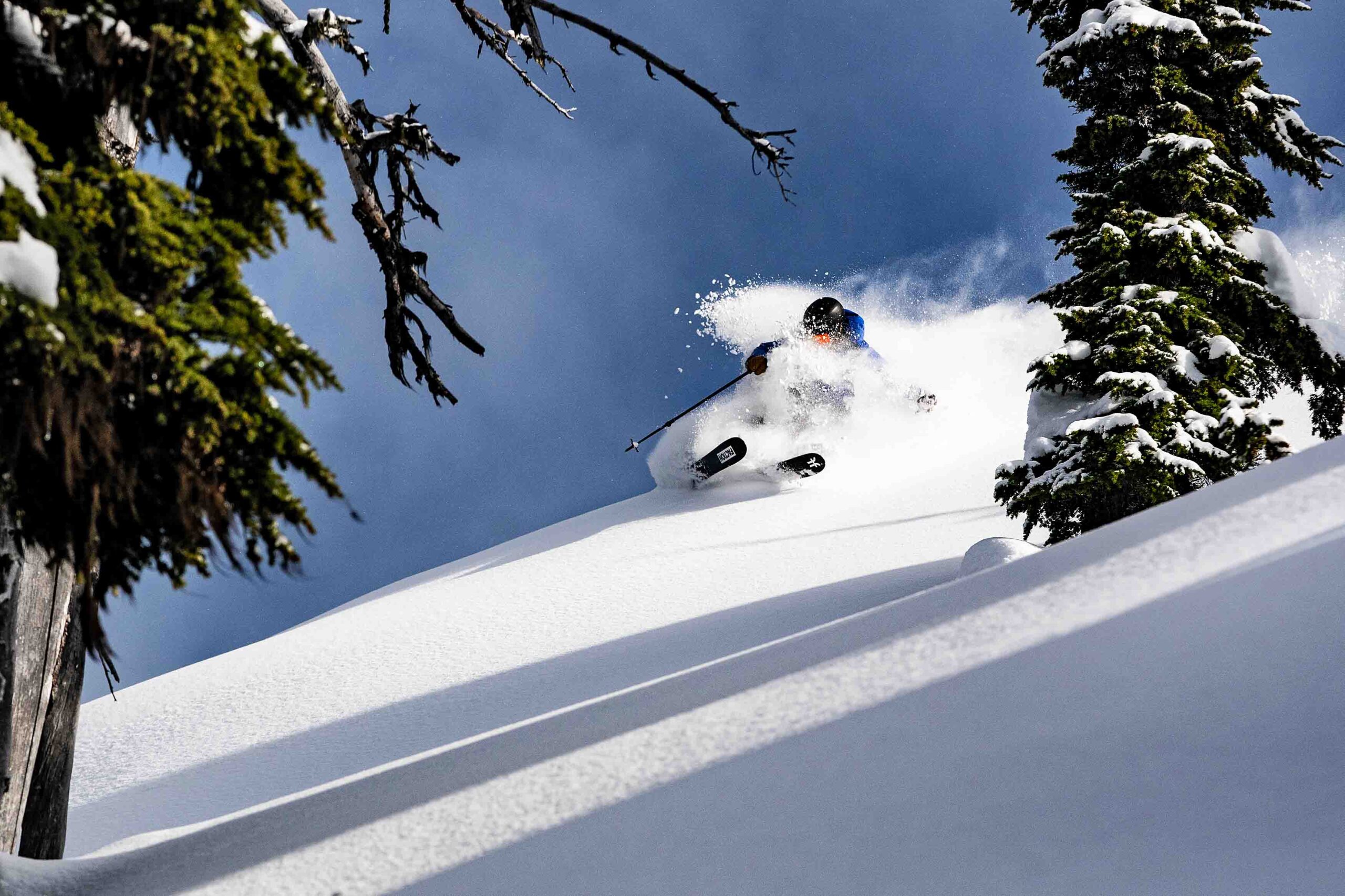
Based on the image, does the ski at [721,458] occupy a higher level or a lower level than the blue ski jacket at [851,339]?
lower

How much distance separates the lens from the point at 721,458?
1327 cm

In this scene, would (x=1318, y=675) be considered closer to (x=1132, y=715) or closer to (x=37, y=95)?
(x=1132, y=715)

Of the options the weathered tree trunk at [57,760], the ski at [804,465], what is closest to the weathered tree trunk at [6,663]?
the weathered tree trunk at [57,760]

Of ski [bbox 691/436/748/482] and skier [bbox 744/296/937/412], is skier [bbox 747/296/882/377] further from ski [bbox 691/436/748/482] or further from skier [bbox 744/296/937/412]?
ski [bbox 691/436/748/482]

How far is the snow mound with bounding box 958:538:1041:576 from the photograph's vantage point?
607 centimetres

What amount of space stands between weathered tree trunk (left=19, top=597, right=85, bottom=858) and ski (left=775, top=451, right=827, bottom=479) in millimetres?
10607

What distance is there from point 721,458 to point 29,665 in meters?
10.6

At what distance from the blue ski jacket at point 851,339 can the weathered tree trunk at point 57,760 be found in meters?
10.9

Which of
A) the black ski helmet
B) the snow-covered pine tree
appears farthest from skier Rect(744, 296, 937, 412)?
the snow-covered pine tree

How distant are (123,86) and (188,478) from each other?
953 mm

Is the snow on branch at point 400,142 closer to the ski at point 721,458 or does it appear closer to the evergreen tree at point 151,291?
the evergreen tree at point 151,291

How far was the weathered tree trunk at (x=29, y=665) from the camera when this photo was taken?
3078mm

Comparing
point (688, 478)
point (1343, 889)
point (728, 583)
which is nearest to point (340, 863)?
point (1343, 889)

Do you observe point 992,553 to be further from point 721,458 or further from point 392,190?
point 721,458
